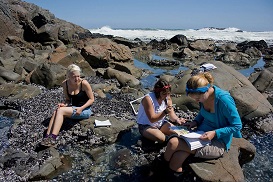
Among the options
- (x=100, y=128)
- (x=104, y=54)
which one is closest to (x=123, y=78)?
(x=104, y=54)

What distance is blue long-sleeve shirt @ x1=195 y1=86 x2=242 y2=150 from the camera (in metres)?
5.11

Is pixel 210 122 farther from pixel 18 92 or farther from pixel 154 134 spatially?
pixel 18 92

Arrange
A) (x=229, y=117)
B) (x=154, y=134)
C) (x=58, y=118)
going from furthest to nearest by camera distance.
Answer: (x=58, y=118) → (x=154, y=134) → (x=229, y=117)

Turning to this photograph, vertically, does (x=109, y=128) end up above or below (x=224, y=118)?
below

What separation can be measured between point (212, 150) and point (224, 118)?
0.65m

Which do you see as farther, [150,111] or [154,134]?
[154,134]

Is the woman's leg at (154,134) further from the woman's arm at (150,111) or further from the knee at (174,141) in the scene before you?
the knee at (174,141)

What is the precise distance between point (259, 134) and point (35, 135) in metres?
6.61

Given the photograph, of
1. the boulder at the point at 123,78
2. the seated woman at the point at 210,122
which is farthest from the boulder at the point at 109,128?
the boulder at the point at 123,78

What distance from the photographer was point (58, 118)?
750 cm

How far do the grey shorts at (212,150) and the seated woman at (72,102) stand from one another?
11.8ft

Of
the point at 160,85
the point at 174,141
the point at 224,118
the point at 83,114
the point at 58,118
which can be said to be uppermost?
the point at 160,85

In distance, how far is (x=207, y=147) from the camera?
5457 mm

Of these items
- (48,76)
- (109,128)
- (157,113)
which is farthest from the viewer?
(48,76)
